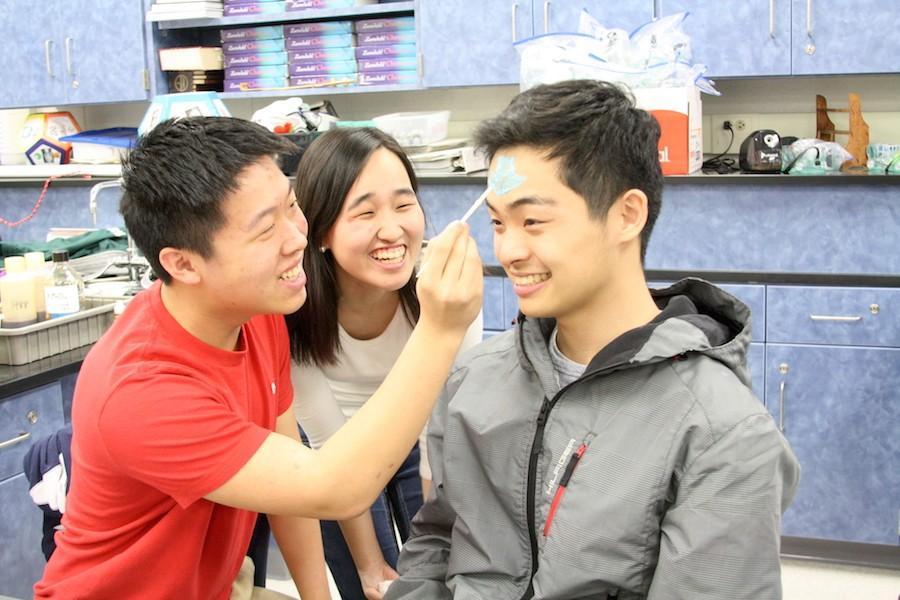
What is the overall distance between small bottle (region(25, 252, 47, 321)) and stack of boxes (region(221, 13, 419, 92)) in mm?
1547

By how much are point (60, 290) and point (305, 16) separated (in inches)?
64.9

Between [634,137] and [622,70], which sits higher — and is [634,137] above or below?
below

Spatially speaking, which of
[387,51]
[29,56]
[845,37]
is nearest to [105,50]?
[29,56]

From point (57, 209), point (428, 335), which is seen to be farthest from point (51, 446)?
point (57, 209)

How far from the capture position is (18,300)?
238cm

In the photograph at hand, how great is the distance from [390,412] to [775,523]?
0.49 metres

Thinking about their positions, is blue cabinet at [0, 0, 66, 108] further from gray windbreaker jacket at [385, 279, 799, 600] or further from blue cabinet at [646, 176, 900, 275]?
gray windbreaker jacket at [385, 279, 799, 600]

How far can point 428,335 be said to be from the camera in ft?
4.33

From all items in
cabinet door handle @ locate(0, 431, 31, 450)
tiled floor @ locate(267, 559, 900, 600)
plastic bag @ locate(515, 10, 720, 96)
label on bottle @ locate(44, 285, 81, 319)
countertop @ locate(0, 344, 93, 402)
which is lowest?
tiled floor @ locate(267, 559, 900, 600)

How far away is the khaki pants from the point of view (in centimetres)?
158

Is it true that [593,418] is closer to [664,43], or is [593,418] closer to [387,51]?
[664,43]

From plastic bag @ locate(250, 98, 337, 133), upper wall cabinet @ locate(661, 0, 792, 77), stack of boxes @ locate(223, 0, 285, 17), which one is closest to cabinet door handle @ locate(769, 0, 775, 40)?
upper wall cabinet @ locate(661, 0, 792, 77)

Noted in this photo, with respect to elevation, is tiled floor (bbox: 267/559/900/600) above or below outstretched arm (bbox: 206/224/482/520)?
below

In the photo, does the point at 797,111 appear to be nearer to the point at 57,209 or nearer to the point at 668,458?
the point at 668,458
